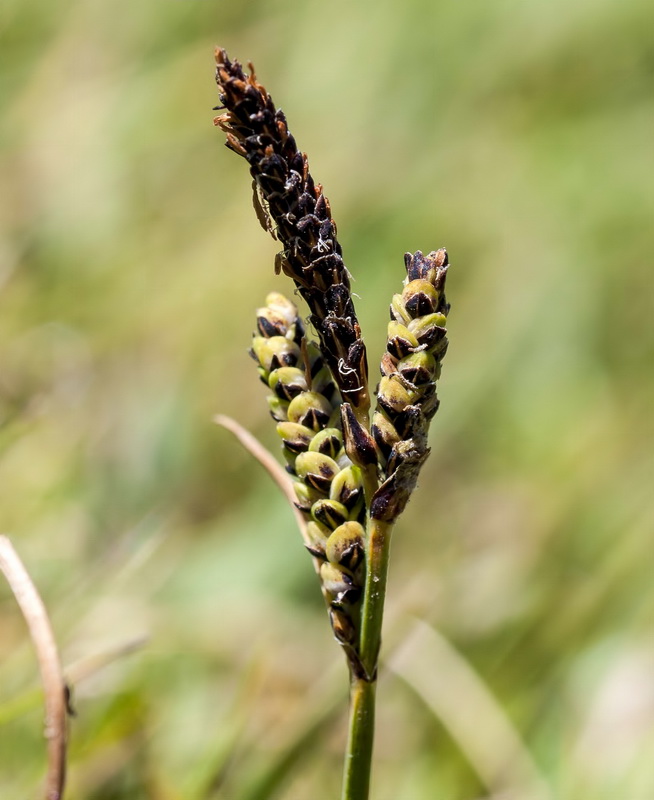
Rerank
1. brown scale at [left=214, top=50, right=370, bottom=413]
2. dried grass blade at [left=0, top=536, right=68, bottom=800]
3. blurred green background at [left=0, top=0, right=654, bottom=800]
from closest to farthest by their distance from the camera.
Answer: brown scale at [left=214, top=50, right=370, bottom=413]
dried grass blade at [left=0, top=536, right=68, bottom=800]
blurred green background at [left=0, top=0, right=654, bottom=800]

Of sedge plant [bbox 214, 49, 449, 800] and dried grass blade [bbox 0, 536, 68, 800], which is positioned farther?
dried grass blade [bbox 0, 536, 68, 800]

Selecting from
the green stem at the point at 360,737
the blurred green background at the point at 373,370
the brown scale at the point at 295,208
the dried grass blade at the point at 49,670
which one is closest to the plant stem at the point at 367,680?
the green stem at the point at 360,737

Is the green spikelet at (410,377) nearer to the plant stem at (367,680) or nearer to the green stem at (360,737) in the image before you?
the plant stem at (367,680)

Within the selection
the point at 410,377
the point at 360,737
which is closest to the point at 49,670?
the point at 360,737

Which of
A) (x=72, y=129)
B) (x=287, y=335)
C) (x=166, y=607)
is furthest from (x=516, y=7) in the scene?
(x=287, y=335)

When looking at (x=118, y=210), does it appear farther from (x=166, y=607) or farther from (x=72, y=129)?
(x=166, y=607)

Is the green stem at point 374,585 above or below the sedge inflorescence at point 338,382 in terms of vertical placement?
below

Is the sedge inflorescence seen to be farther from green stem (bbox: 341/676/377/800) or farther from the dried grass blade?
the dried grass blade

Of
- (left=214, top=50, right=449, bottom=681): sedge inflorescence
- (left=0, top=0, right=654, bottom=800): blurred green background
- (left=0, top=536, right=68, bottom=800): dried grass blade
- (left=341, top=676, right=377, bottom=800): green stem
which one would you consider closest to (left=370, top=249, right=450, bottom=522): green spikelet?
(left=214, top=50, right=449, bottom=681): sedge inflorescence
